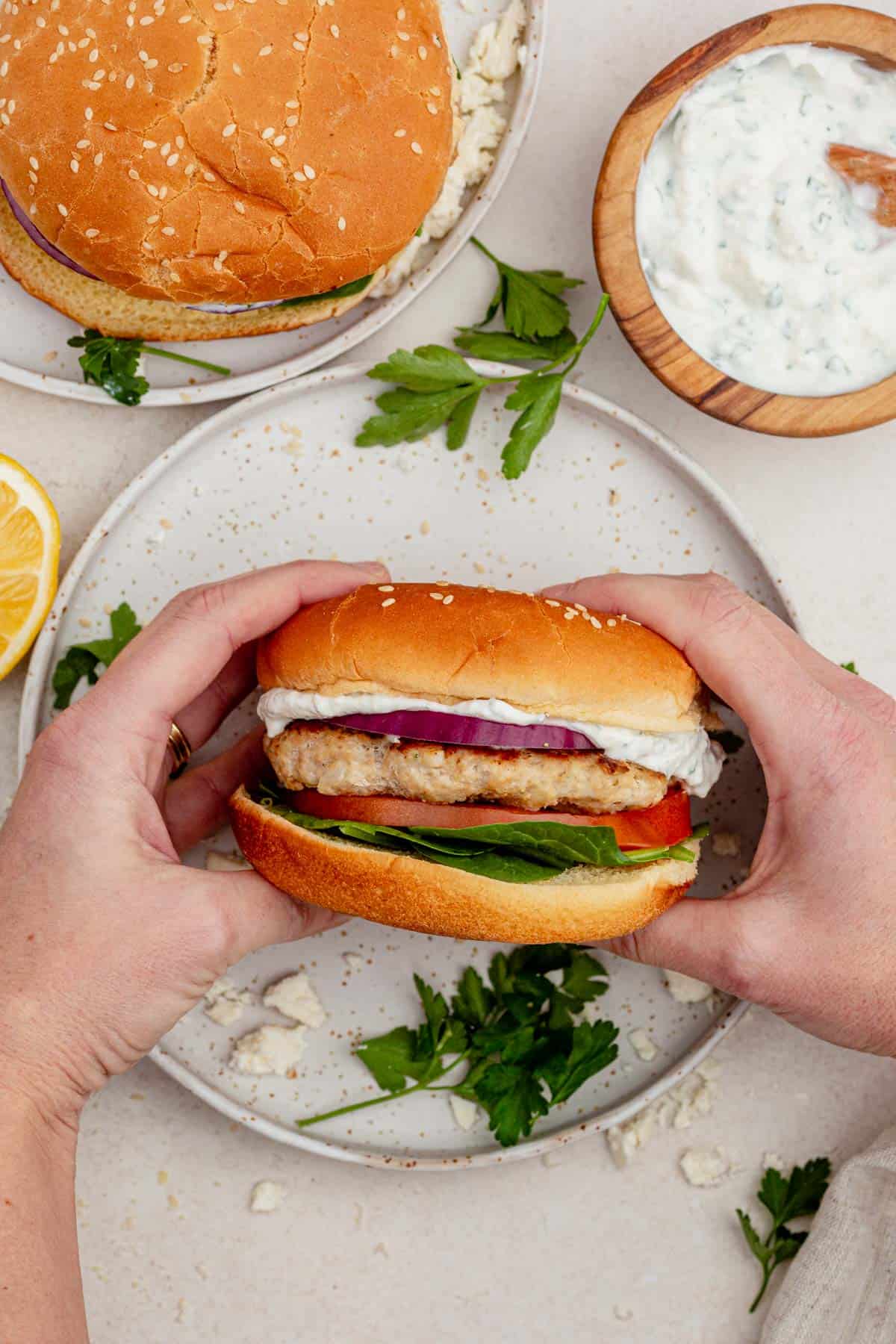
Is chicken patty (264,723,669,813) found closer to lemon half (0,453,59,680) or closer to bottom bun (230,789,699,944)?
bottom bun (230,789,699,944)

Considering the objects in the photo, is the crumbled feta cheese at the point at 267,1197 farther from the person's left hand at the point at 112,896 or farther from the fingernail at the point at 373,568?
the fingernail at the point at 373,568

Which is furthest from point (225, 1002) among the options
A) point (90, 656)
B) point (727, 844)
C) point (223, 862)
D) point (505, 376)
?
point (505, 376)

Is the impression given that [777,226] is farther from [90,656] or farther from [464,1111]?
[464,1111]

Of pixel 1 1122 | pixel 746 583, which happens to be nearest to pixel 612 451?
pixel 746 583

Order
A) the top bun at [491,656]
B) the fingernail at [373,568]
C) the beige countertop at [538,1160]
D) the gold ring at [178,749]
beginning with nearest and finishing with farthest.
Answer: the top bun at [491,656] < the fingernail at [373,568] < the gold ring at [178,749] < the beige countertop at [538,1160]

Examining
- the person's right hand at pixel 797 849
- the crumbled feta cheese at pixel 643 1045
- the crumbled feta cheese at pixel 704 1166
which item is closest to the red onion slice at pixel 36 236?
the person's right hand at pixel 797 849
